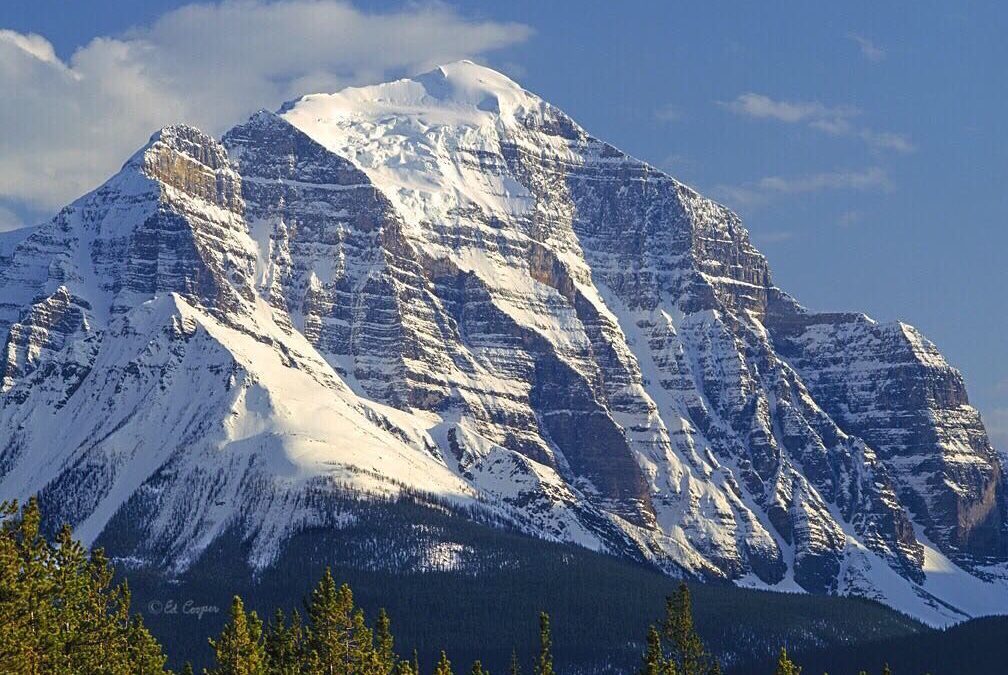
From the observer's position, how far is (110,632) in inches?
5635

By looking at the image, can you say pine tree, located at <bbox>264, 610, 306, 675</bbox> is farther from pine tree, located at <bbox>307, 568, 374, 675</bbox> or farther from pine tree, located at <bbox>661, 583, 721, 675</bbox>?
pine tree, located at <bbox>661, 583, 721, 675</bbox>

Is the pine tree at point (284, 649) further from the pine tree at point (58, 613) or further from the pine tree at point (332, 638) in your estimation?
the pine tree at point (58, 613)

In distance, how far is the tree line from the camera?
127438 mm

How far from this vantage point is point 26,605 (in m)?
128

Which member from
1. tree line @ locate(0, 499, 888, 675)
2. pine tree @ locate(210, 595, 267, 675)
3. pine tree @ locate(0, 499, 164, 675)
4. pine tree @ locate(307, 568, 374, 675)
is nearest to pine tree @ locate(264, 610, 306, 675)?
tree line @ locate(0, 499, 888, 675)

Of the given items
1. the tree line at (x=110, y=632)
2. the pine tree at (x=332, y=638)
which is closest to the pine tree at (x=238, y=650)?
the tree line at (x=110, y=632)

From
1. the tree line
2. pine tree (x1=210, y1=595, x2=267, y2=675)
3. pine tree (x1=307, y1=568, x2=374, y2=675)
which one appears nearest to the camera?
the tree line

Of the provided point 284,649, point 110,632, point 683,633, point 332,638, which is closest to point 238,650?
point 332,638

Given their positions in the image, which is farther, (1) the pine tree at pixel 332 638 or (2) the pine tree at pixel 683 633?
(2) the pine tree at pixel 683 633

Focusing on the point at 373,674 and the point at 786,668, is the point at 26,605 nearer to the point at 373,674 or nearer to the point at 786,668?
the point at 373,674

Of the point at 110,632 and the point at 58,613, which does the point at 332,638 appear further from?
the point at 58,613

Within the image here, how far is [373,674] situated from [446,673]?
18.5 m

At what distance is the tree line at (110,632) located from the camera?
127 meters

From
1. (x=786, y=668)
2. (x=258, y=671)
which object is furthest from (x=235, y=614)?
(x=786, y=668)
